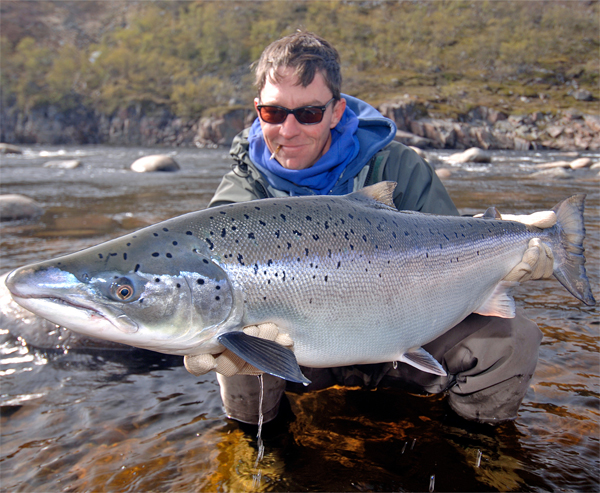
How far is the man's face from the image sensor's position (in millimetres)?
3023

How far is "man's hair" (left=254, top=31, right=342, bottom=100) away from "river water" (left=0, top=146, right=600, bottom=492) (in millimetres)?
2192

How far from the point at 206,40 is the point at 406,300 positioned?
97.7m

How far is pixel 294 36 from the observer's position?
3135 millimetres

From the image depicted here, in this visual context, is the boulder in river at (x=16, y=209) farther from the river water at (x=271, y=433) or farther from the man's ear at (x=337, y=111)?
the man's ear at (x=337, y=111)

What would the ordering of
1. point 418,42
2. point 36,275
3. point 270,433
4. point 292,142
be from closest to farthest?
point 36,275, point 270,433, point 292,142, point 418,42

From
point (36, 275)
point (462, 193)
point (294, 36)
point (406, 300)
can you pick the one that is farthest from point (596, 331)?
point (462, 193)

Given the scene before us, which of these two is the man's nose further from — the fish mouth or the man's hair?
the fish mouth

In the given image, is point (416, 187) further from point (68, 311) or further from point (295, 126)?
point (68, 311)

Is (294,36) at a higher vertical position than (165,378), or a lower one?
higher

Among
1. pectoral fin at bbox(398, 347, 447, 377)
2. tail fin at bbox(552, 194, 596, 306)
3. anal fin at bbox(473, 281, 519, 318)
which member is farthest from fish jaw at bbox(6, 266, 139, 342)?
tail fin at bbox(552, 194, 596, 306)

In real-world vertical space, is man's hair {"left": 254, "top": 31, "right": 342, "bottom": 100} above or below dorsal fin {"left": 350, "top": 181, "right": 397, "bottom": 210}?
above

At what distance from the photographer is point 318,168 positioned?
3092mm

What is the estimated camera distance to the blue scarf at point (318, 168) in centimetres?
311

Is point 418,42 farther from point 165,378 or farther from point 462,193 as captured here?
point 165,378
